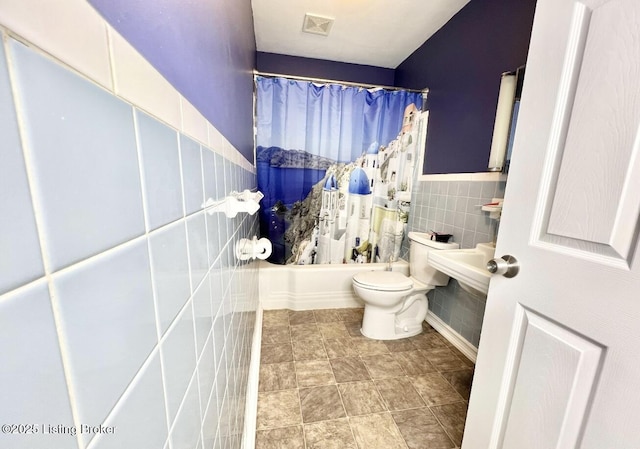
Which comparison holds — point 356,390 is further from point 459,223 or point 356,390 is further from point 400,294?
point 459,223

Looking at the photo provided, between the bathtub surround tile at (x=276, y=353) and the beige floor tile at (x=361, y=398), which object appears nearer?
the beige floor tile at (x=361, y=398)

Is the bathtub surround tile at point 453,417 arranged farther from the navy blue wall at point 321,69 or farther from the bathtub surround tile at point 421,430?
the navy blue wall at point 321,69

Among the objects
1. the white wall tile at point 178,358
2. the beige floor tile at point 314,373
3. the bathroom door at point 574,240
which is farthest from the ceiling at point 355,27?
the beige floor tile at point 314,373

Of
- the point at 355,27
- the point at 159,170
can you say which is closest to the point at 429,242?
the point at 355,27

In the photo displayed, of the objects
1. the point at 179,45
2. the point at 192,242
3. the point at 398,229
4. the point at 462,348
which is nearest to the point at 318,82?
the point at 398,229

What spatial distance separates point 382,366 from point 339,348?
0.97 ft

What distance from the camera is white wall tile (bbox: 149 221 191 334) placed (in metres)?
0.32

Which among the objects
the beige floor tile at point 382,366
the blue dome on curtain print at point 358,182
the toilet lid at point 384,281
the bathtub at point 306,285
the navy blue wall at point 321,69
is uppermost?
the navy blue wall at point 321,69

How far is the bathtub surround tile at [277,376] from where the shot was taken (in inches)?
55.0

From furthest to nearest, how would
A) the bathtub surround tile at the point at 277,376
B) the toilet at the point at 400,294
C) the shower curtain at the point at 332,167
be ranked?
the shower curtain at the point at 332,167, the toilet at the point at 400,294, the bathtub surround tile at the point at 277,376

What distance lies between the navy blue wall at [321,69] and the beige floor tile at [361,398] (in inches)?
99.3

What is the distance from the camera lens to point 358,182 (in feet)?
7.32

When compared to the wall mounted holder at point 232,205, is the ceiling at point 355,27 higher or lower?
higher

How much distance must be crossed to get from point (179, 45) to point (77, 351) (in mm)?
446
